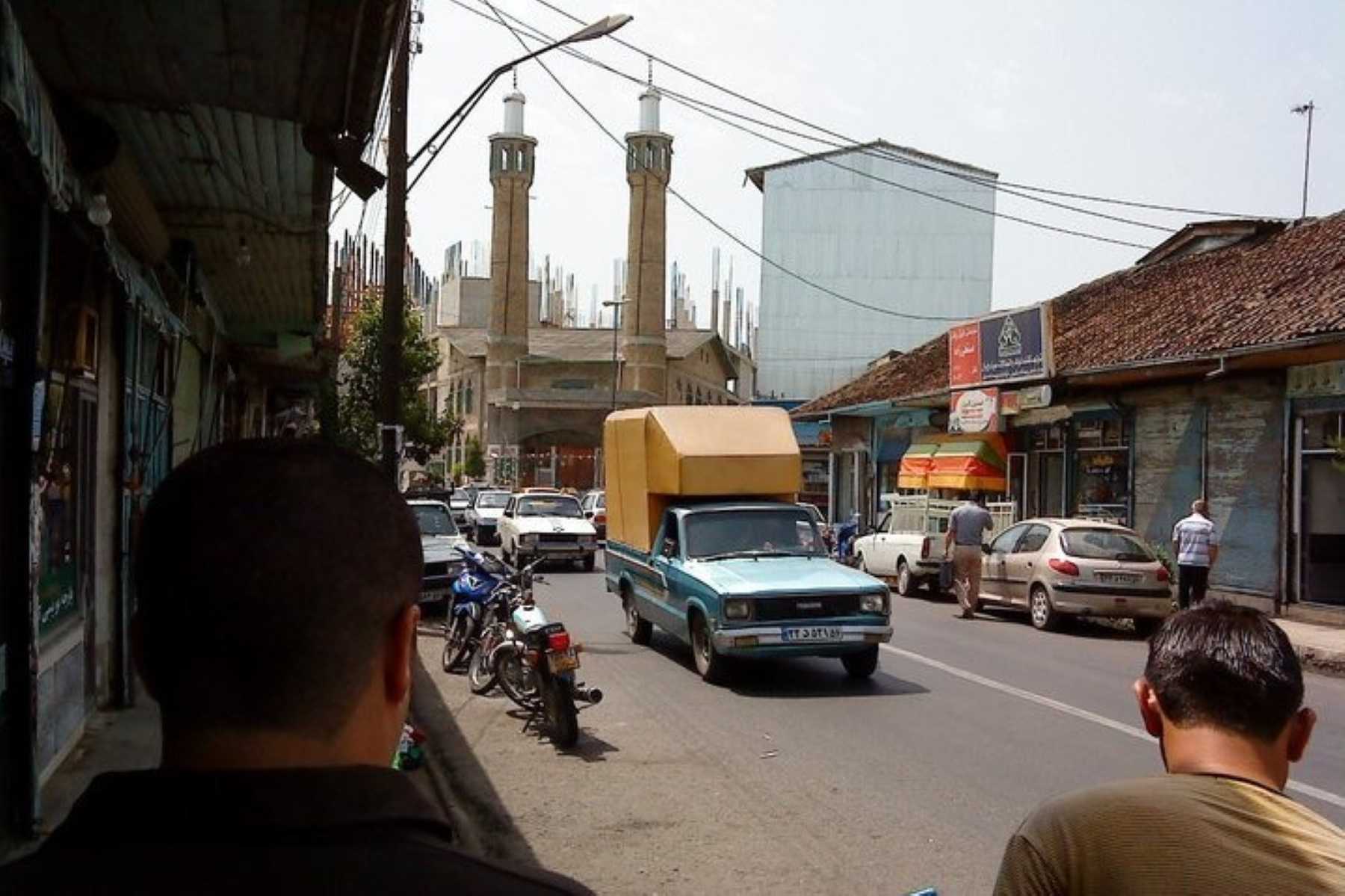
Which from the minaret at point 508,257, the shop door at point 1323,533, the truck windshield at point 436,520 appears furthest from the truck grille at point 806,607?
the minaret at point 508,257

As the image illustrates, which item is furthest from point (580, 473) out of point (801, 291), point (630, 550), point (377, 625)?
point (377, 625)

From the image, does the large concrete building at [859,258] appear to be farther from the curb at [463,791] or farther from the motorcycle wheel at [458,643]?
the curb at [463,791]

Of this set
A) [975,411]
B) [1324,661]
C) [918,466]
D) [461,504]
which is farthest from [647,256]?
[1324,661]

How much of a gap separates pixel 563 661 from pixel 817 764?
2.04m

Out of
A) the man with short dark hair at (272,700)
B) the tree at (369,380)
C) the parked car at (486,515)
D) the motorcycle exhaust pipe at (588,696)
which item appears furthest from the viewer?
the parked car at (486,515)

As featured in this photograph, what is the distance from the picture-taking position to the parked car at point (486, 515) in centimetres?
3219

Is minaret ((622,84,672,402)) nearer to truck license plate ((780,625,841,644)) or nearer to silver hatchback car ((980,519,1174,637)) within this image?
silver hatchback car ((980,519,1174,637))

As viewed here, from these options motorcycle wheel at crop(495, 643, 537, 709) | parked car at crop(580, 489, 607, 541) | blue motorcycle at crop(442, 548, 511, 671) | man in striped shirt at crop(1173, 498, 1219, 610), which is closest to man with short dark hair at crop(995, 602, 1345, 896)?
motorcycle wheel at crop(495, 643, 537, 709)

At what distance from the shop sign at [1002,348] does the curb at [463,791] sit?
16.7 metres

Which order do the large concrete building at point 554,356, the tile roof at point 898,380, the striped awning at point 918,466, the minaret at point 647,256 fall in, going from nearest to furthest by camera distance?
the striped awning at point 918,466 → the tile roof at point 898,380 → the large concrete building at point 554,356 → the minaret at point 647,256

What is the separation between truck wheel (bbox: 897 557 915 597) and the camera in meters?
21.9

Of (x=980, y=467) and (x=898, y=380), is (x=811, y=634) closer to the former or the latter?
(x=980, y=467)

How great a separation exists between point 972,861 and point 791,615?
5222 millimetres

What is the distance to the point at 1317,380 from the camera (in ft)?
60.6
